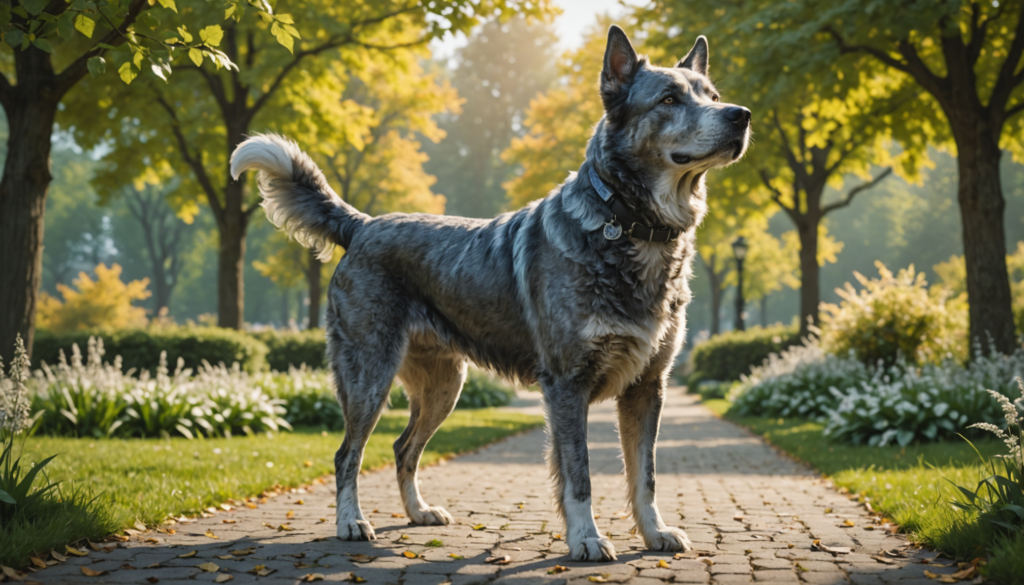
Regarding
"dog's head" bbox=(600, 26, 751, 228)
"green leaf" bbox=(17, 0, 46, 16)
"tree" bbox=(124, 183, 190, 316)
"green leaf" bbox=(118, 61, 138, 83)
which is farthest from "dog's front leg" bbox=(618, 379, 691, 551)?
"tree" bbox=(124, 183, 190, 316)

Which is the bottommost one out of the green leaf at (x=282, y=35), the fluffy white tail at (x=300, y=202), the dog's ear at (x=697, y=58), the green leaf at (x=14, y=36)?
the fluffy white tail at (x=300, y=202)

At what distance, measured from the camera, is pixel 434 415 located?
16.7 feet

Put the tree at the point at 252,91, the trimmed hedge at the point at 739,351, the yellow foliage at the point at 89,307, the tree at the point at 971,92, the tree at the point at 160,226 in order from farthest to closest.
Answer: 1. the tree at the point at 160,226
2. the yellow foliage at the point at 89,307
3. the trimmed hedge at the point at 739,351
4. the tree at the point at 252,91
5. the tree at the point at 971,92

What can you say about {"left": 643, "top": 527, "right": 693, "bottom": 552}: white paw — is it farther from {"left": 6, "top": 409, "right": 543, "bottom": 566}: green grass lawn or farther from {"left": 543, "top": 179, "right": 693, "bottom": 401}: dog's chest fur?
{"left": 6, "top": 409, "right": 543, "bottom": 566}: green grass lawn

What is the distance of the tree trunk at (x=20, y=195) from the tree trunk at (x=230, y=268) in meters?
7.81

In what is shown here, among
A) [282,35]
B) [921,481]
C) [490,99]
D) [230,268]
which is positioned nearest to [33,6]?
[282,35]

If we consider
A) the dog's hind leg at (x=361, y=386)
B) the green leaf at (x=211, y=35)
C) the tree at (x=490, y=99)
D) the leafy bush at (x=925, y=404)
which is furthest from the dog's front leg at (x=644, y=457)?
the tree at (x=490, y=99)

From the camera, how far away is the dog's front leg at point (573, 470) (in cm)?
383

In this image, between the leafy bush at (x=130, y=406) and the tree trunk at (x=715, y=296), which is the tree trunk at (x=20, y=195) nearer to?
the leafy bush at (x=130, y=406)

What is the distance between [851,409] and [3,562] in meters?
8.49

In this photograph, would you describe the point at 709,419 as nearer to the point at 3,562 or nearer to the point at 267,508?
the point at 267,508

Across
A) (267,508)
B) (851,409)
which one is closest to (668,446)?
(851,409)

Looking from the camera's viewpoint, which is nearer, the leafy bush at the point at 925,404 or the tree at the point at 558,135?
the leafy bush at the point at 925,404

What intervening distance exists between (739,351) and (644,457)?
18.2 metres
